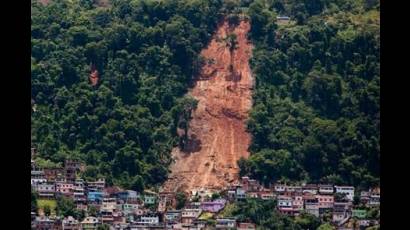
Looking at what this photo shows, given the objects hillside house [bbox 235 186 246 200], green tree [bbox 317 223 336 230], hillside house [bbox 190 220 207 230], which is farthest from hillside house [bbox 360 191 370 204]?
hillside house [bbox 190 220 207 230]

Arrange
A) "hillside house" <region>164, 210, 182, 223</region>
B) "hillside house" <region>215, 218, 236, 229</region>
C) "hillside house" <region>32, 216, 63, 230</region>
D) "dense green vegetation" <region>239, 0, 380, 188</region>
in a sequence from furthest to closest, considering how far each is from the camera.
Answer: "dense green vegetation" <region>239, 0, 380, 188</region> → "hillside house" <region>164, 210, 182, 223</region> → "hillside house" <region>215, 218, 236, 229</region> → "hillside house" <region>32, 216, 63, 230</region>

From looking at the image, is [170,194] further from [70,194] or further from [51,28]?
[51,28]

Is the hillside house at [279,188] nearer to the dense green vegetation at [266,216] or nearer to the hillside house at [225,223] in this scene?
the dense green vegetation at [266,216]

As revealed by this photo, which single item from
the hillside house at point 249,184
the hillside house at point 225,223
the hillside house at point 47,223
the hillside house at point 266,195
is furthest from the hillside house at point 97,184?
the hillside house at point 266,195

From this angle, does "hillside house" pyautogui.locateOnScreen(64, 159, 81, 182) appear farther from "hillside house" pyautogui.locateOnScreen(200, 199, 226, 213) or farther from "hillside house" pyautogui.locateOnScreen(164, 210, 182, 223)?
"hillside house" pyautogui.locateOnScreen(200, 199, 226, 213)

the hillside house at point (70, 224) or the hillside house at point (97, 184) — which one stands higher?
the hillside house at point (97, 184)

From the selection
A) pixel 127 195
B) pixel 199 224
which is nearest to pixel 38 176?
pixel 127 195

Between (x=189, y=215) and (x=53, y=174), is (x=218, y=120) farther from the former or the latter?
(x=53, y=174)
